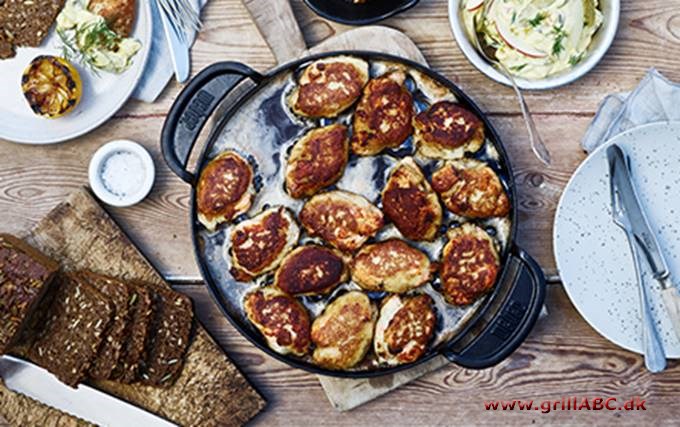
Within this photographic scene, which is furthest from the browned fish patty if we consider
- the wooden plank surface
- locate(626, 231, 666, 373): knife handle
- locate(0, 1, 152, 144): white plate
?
locate(626, 231, 666, 373): knife handle

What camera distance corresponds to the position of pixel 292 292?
2277mm

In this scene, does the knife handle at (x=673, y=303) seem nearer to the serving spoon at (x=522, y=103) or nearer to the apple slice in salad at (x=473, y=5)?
the serving spoon at (x=522, y=103)

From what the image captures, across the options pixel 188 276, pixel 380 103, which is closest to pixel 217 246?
pixel 188 276

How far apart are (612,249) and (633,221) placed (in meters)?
0.10

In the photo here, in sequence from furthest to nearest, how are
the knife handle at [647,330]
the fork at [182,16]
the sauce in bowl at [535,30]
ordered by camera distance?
1. the fork at [182,16]
2. the knife handle at [647,330]
3. the sauce in bowl at [535,30]

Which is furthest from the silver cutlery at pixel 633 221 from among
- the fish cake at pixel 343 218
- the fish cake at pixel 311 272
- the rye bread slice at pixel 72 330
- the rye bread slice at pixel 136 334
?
the rye bread slice at pixel 72 330

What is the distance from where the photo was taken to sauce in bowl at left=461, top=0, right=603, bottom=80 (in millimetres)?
2178

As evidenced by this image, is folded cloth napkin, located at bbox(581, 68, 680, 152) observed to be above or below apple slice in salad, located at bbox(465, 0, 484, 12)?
below

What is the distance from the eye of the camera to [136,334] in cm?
238

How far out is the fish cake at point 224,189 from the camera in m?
2.26

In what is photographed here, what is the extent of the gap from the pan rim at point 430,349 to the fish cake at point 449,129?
0.03 m

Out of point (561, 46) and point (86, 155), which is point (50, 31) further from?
point (561, 46)

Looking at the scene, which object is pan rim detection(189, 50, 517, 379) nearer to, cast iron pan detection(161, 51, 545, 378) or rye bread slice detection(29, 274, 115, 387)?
cast iron pan detection(161, 51, 545, 378)

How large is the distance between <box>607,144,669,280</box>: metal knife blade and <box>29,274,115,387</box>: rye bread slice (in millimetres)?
1397
